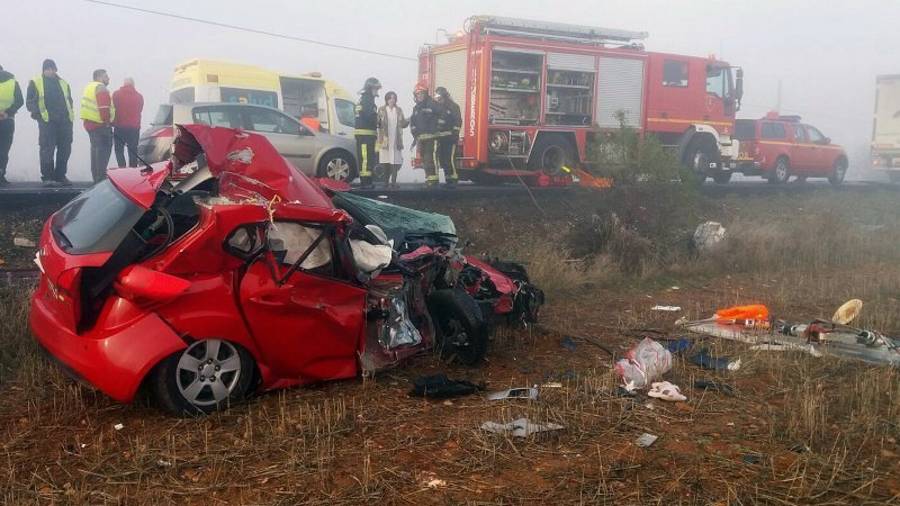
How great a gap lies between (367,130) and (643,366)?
8969 millimetres

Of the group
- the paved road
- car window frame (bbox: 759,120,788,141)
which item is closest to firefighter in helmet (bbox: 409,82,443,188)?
the paved road

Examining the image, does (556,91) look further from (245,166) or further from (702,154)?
(245,166)

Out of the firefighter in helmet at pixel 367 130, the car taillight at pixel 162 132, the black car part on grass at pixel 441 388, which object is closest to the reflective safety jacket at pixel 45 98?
the car taillight at pixel 162 132

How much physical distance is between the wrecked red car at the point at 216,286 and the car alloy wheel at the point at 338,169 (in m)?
7.41

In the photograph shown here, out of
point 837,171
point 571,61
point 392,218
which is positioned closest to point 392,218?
point 392,218

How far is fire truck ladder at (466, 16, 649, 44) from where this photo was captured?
14430mm

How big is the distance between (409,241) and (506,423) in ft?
7.32

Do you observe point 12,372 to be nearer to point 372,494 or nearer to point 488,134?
point 372,494

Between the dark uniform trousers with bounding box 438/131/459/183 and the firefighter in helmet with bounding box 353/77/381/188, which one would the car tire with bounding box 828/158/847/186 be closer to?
the dark uniform trousers with bounding box 438/131/459/183

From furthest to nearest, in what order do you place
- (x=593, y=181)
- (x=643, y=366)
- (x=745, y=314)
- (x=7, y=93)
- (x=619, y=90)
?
(x=619, y=90)
(x=593, y=181)
(x=7, y=93)
(x=745, y=314)
(x=643, y=366)

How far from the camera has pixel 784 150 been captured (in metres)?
20.0

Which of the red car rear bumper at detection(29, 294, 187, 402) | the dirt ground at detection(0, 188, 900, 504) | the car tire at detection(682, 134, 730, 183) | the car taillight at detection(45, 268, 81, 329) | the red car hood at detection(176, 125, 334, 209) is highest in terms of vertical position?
the car tire at detection(682, 134, 730, 183)

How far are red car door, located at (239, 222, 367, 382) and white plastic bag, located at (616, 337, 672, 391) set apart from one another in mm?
1780

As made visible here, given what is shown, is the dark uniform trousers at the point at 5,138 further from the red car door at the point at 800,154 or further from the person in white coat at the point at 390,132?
the red car door at the point at 800,154
